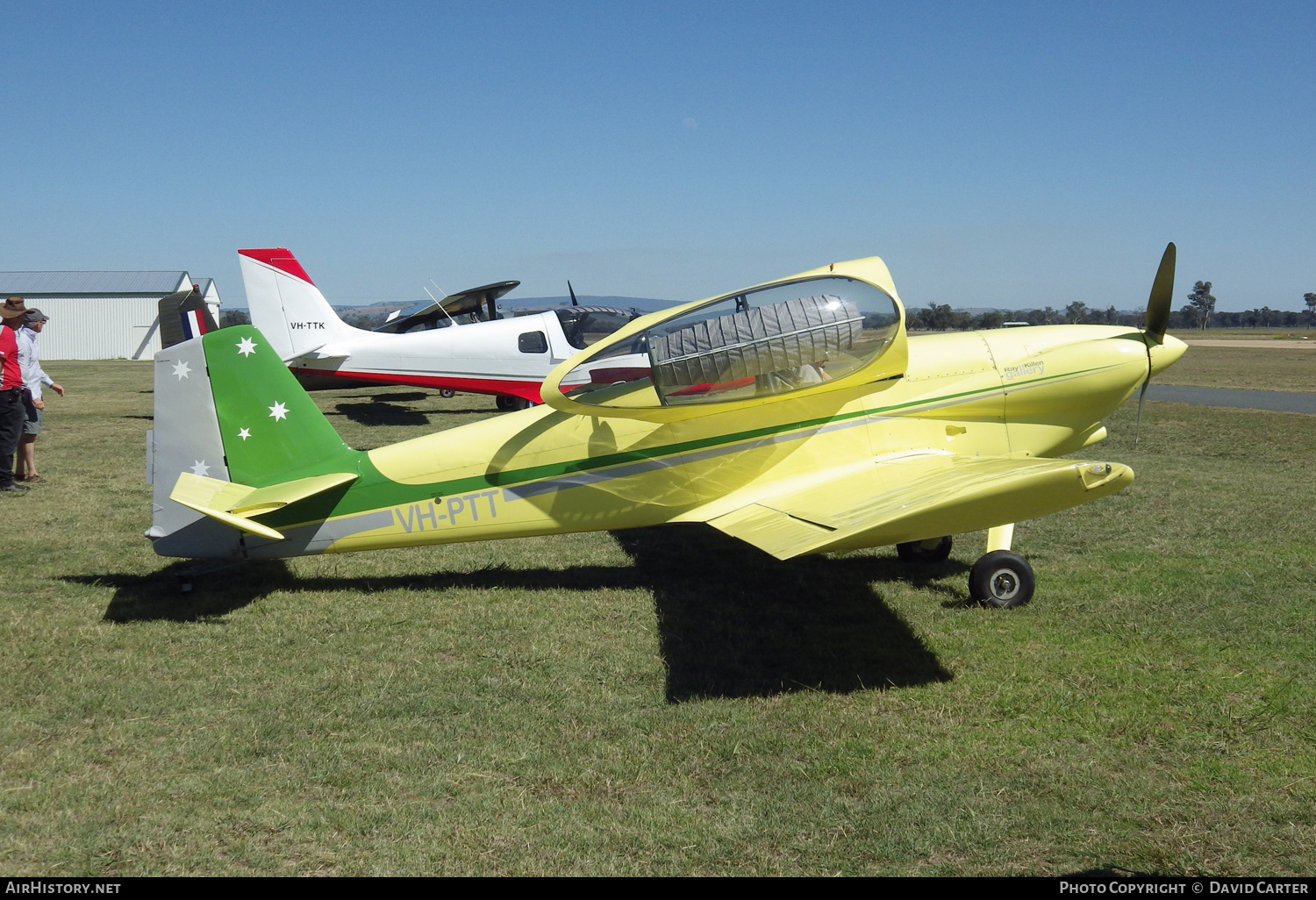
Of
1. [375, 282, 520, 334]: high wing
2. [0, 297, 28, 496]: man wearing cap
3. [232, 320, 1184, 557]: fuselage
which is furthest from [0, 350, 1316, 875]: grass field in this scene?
[375, 282, 520, 334]: high wing

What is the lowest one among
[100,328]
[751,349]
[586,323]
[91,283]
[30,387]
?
[100,328]

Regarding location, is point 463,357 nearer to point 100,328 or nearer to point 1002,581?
point 1002,581

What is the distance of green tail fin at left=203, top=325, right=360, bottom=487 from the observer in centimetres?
587

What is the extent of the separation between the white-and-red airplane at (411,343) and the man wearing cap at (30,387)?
6.94 metres

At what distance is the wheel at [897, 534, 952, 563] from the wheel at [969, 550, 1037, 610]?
118 cm

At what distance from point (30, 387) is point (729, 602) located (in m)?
8.30

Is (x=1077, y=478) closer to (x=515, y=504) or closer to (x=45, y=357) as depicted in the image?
(x=515, y=504)

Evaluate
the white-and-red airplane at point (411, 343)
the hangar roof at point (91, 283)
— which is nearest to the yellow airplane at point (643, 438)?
the white-and-red airplane at point (411, 343)

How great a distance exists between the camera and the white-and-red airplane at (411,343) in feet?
55.0

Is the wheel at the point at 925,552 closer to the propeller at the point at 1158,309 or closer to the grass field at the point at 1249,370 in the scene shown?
the propeller at the point at 1158,309

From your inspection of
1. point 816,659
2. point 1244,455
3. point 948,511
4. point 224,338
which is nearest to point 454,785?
point 816,659

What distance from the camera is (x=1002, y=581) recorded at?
19.0ft

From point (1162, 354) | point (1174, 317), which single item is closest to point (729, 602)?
point (1162, 354)
